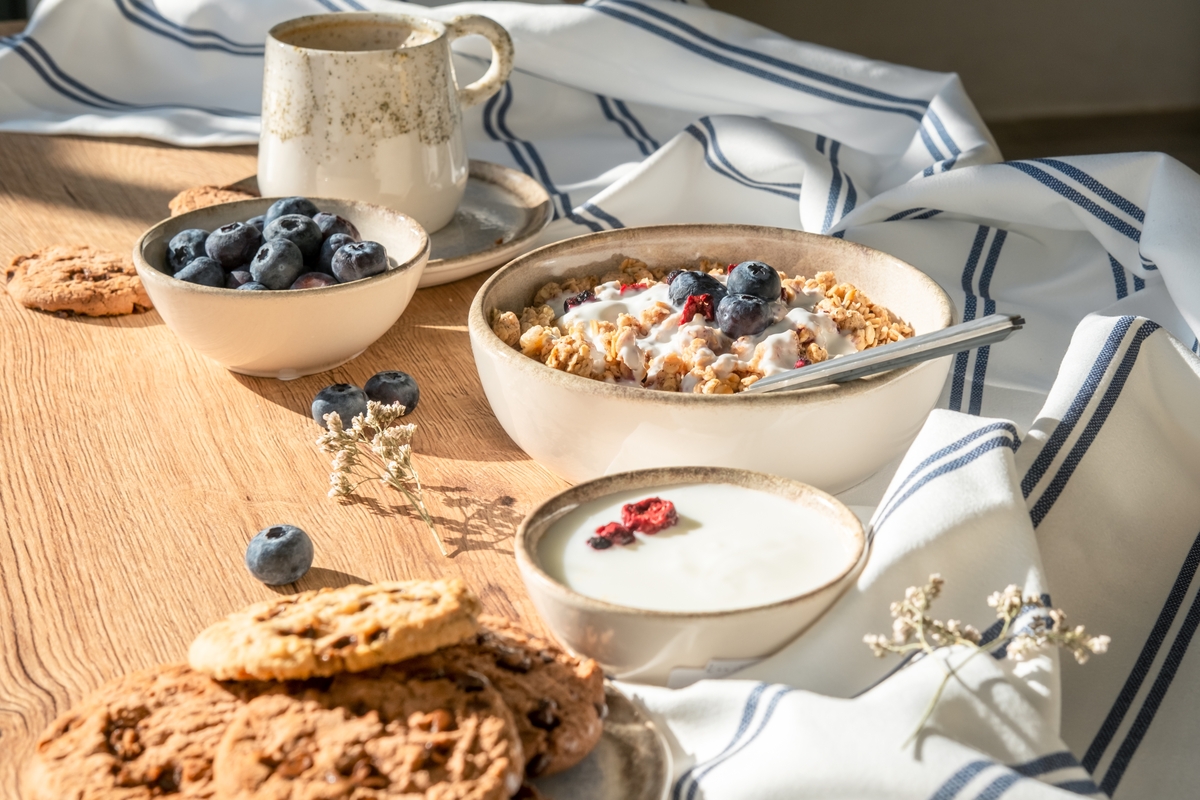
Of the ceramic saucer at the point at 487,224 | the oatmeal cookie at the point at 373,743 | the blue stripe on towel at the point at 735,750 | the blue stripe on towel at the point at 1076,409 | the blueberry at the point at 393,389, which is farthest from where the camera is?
the ceramic saucer at the point at 487,224

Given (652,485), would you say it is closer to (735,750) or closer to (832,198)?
(735,750)

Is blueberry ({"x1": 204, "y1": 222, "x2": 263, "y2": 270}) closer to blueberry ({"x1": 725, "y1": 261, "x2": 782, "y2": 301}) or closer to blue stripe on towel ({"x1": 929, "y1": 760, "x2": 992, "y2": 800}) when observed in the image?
blueberry ({"x1": 725, "y1": 261, "x2": 782, "y2": 301})

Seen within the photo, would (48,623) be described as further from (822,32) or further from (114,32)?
(822,32)

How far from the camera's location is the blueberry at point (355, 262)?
43.7 inches

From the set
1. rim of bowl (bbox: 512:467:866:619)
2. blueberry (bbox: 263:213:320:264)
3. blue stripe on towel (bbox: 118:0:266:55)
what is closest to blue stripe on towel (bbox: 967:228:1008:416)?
rim of bowl (bbox: 512:467:866:619)

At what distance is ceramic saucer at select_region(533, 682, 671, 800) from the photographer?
2.13 feet

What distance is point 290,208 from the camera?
3.92ft

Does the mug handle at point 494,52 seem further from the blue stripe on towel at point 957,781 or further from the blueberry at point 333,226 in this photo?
the blue stripe on towel at point 957,781

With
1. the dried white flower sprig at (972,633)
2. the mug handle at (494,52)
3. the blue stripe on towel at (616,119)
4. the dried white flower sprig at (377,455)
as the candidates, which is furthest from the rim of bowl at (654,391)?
the blue stripe on towel at (616,119)

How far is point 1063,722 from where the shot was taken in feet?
2.56

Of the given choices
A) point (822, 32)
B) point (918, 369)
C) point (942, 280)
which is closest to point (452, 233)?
point (942, 280)

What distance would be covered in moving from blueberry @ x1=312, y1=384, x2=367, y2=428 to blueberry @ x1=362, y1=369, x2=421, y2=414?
0.02 m

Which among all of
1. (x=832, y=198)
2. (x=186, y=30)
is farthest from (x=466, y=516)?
(x=186, y=30)

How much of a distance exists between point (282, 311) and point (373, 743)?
576mm
